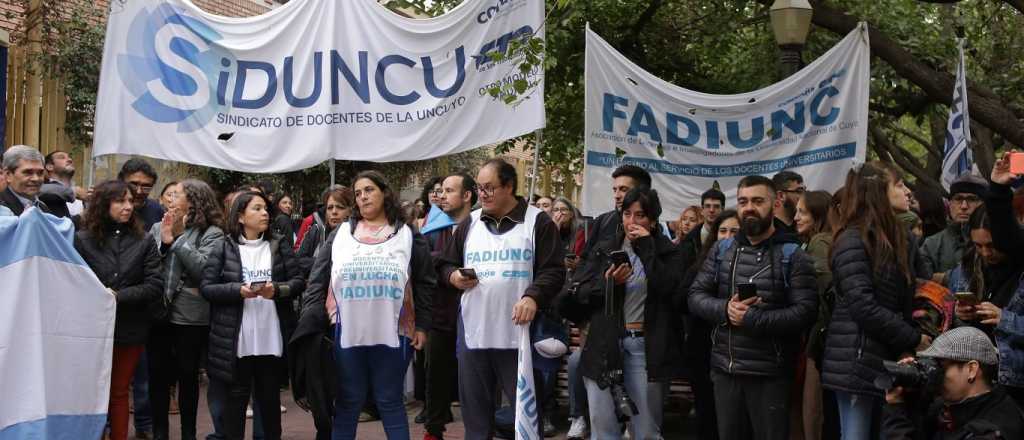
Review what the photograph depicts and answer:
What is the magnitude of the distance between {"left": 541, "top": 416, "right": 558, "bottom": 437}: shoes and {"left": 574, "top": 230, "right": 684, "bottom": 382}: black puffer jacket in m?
2.49

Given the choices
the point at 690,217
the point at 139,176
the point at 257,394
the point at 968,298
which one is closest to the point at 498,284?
the point at 257,394

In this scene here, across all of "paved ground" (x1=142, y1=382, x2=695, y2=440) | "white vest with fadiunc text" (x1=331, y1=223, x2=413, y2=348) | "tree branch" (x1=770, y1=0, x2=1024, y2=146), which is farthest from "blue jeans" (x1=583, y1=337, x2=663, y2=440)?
"tree branch" (x1=770, y1=0, x2=1024, y2=146)

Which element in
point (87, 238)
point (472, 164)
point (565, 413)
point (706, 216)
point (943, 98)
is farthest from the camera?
point (472, 164)

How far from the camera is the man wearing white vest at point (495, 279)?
22.9 ft

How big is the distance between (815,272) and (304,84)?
4259mm

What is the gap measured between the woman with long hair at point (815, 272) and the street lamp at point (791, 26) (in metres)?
2.91

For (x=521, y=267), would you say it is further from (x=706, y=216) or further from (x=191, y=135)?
(x=191, y=135)

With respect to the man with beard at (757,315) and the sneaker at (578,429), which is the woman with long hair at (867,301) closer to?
the man with beard at (757,315)

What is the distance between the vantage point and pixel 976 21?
16.3 meters

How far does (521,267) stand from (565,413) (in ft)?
10.5

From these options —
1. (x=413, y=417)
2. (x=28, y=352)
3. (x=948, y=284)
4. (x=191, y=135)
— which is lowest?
(x=413, y=417)

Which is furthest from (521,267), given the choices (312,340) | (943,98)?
(943,98)

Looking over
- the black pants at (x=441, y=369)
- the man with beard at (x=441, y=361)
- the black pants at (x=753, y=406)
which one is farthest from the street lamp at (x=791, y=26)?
the black pants at (x=753, y=406)

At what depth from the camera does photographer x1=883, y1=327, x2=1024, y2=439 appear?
5.02 metres
